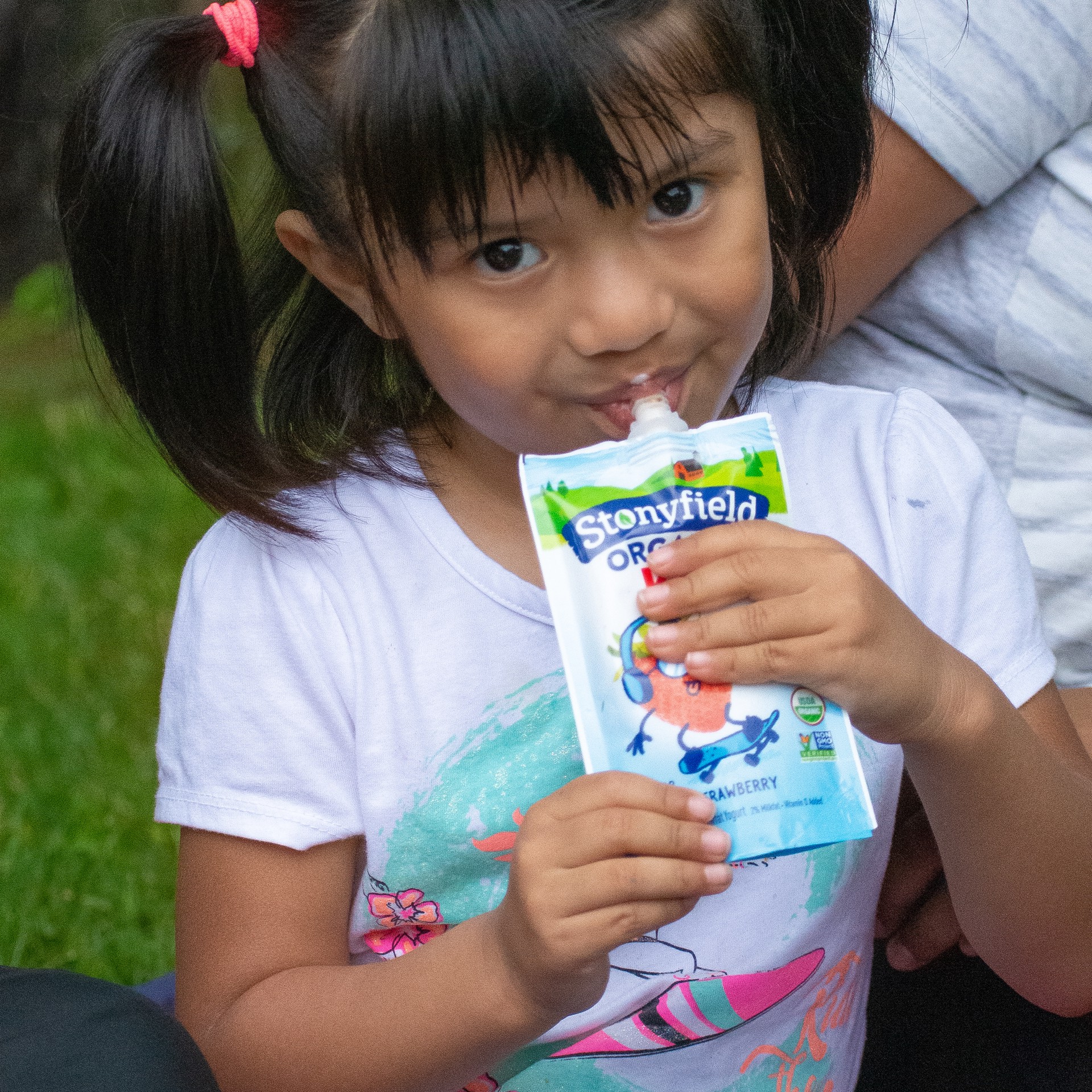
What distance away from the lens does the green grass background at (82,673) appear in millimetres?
1869

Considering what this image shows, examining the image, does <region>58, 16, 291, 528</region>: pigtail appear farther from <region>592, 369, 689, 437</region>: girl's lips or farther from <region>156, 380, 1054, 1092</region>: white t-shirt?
<region>592, 369, 689, 437</region>: girl's lips

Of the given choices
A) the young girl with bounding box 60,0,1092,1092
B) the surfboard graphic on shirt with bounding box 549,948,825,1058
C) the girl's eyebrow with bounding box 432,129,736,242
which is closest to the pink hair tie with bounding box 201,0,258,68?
the young girl with bounding box 60,0,1092,1092

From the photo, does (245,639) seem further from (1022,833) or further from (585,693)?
(1022,833)

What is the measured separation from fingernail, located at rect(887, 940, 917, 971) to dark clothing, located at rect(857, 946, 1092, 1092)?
0.21 ft

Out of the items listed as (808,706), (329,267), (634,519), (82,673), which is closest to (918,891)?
(808,706)

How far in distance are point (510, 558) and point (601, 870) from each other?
0.40 meters

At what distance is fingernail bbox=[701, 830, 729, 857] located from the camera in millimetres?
831

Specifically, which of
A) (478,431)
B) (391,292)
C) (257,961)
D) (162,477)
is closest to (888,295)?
(478,431)

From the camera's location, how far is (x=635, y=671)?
2.85 feet

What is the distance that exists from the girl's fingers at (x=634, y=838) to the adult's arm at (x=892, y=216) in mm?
702

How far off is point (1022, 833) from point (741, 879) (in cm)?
24

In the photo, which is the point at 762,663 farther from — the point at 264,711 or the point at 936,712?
the point at 264,711

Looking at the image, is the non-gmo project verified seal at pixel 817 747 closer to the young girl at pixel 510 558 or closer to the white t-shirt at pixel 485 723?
the young girl at pixel 510 558

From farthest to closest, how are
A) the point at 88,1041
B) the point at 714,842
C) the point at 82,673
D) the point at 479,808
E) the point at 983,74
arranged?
the point at 82,673 → the point at 983,74 → the point at 479,808 → the point at 714,842 → the point at 88,1041
